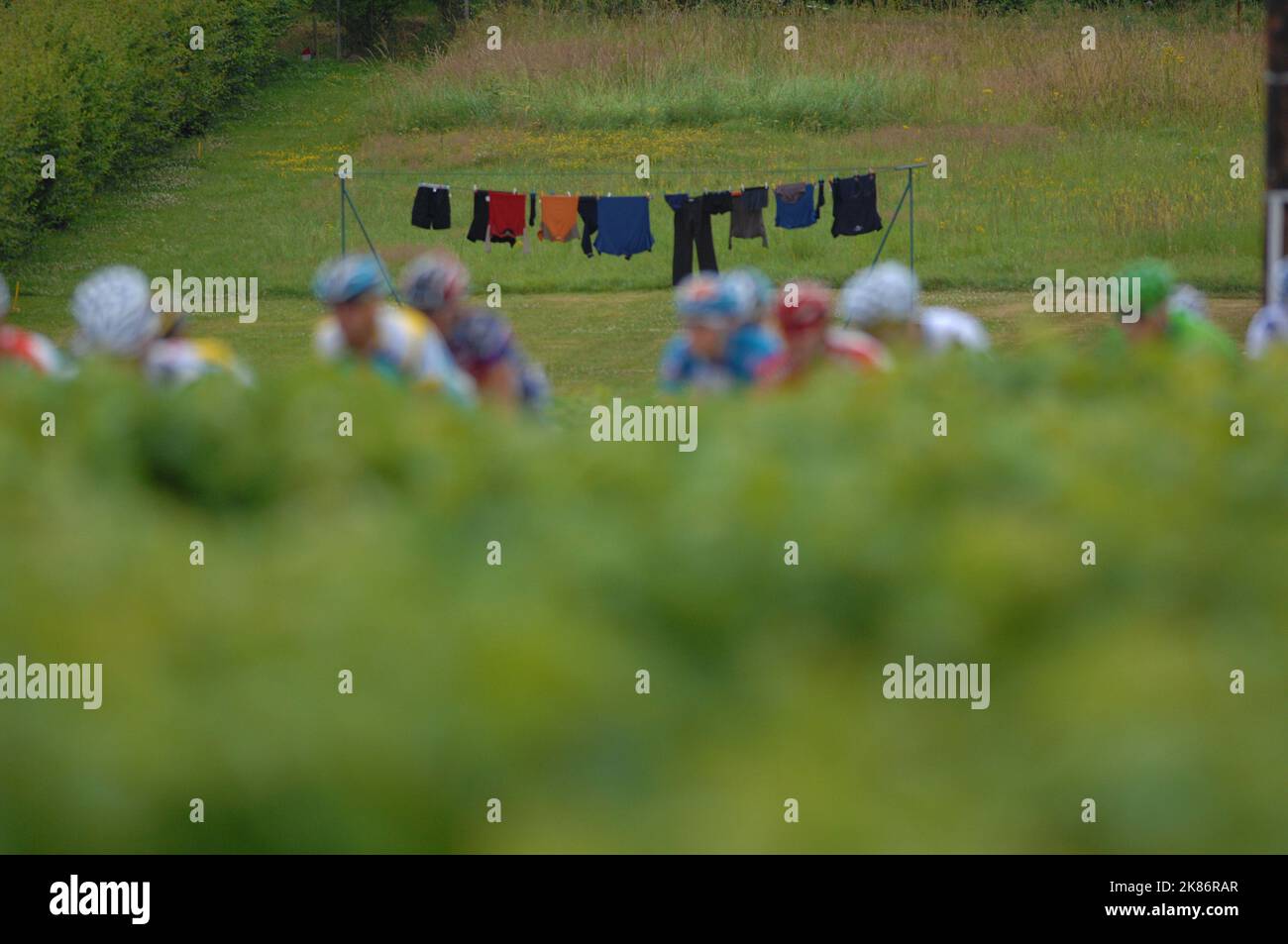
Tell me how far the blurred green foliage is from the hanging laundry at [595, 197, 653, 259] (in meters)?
15.9

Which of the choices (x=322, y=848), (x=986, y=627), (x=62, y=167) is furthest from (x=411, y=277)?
(x=62, y=167)

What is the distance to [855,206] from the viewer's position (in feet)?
64.0

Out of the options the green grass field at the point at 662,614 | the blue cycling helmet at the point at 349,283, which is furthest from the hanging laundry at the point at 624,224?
the green grass field at the point at 662,614

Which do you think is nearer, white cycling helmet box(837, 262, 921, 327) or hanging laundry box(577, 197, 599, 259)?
white cycling helmet box(837, 262, 921, 327)

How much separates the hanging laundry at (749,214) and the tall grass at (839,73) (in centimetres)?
880

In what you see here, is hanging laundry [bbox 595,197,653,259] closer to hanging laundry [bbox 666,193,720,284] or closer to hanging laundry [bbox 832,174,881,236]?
hanging laundry [bbox 666,193,720,284]

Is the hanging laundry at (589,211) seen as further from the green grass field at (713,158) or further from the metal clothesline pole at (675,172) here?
the metal clothesline pole at (675,172)

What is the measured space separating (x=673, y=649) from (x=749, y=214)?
18.1 meters

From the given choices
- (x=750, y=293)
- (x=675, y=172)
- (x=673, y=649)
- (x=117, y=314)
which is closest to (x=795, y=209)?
(x=675, y=172)

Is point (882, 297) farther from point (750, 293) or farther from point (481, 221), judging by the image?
point (481, 221)

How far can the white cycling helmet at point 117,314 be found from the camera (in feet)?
20.8

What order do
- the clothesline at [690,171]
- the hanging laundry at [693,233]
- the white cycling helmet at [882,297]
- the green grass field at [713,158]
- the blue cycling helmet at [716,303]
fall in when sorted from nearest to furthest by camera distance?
the blue cycling helmet at [716,303], the white cycling helmet at [882,297], the hanging laundry at [693,233], the green grass field at [713,158], the clothesline at [690,171]

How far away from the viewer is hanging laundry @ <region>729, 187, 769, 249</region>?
1958cm

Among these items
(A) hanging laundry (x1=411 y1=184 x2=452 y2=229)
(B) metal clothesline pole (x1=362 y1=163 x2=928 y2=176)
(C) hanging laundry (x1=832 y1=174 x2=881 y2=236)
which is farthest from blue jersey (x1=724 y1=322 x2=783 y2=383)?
(B) metal clothesline pole (x1=362 y1=163 x2=928 y2=176)
